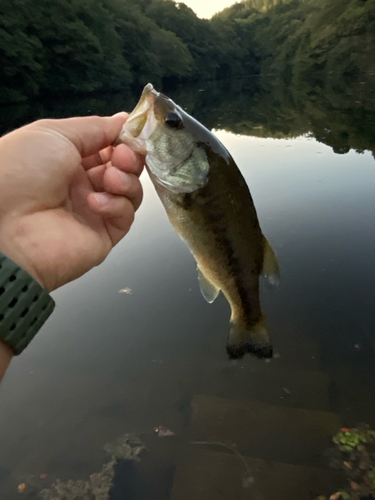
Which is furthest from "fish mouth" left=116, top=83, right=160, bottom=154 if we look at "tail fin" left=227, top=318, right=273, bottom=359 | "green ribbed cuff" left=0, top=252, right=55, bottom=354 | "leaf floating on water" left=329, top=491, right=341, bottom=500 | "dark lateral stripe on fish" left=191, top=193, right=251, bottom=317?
"leaf floating on water" left=329, top=491, right=341, bottom=500

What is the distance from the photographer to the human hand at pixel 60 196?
197 centimetres

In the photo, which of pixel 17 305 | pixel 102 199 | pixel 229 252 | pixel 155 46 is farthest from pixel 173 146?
pixel 155 46

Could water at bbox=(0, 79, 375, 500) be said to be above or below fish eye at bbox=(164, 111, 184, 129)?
below

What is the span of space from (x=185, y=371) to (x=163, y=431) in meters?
0.78

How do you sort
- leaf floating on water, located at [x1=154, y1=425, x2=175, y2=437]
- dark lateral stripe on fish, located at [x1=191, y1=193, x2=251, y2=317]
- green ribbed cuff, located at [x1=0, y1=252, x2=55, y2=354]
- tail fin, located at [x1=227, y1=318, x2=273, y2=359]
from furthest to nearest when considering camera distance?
leaf floating on water, located at [x1=154, y1=425, x2=175, y2=437] < tail fin, located at [x1=227, y1=318, x2=273, y2=359] < dark lateral stripe on fish, located at [x1=191, y1=193, x2=251, y2=317] < green ribbed cuff, located at [x1=0, y1=252, x2=55, y2=354]

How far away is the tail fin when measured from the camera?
238 cm

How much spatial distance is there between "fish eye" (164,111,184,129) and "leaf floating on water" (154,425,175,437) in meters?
2.93

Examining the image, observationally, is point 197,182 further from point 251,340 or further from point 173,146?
point 251,340

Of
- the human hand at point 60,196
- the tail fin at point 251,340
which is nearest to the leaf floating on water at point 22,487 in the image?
the human hand at point 60,196

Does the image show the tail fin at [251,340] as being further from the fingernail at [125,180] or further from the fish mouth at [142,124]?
the fish mouth at [142,124]

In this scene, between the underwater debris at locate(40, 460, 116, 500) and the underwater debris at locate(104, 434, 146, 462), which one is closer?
the underwater debris at locate(40, 460, 116, 500)

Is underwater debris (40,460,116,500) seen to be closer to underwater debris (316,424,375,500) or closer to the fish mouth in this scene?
underwater debris (316,424,375,500)

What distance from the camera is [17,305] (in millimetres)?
1699

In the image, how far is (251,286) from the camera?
90.9 inches
